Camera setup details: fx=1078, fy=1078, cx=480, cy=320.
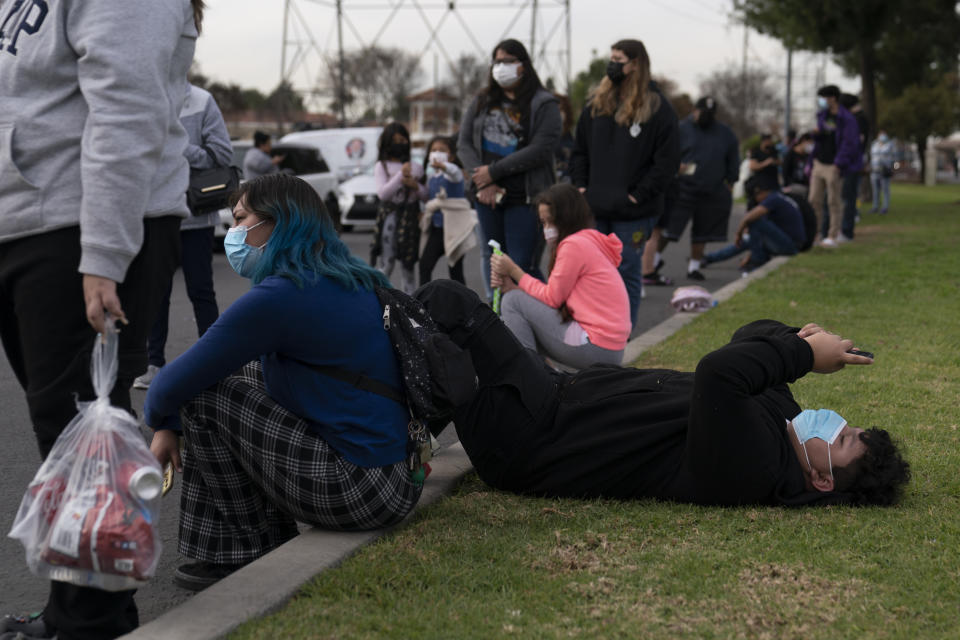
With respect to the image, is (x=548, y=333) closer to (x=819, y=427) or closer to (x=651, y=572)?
(x=819, y=427)

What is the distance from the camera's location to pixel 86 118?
262 centimetres

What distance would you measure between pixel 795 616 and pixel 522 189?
4.29m

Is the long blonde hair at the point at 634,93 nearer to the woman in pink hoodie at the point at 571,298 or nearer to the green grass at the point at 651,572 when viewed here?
the woman in pink hoodie at the point at 571,298

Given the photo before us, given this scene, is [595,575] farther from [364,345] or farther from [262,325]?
[262,325]

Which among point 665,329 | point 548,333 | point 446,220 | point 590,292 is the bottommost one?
point 665,329

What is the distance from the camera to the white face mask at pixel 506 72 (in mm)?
6684

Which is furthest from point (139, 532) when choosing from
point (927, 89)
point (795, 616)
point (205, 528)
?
point (927, 89)

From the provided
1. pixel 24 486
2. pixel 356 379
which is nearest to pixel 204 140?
pixel 24 486

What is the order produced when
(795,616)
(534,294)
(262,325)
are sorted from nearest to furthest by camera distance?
(795,616) → (262,325) → (534,294)

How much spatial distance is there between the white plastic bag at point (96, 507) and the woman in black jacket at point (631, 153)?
15.6 feet

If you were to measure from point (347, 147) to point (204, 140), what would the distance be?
49.0 ft

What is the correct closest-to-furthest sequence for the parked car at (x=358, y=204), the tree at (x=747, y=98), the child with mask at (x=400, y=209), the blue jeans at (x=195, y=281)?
the blue jeans at (x=195, y=281) → the child with mask at (x=400, y=209) → the parked car at (x=358, y=204) → the tree at (x=747, y=98)

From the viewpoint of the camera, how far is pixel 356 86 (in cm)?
6544

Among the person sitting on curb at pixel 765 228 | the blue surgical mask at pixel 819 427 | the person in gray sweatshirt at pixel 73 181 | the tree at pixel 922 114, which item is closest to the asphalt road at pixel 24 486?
the person in gray sweatshirt at pixel 73 181
